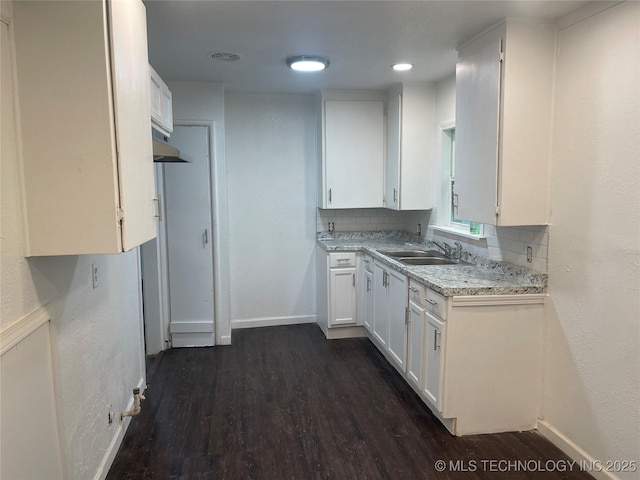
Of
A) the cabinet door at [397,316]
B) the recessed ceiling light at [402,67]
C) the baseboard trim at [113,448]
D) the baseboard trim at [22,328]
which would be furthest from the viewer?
the recessed ceiling light at [402,67]

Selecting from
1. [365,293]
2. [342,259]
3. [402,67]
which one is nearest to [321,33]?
[402,67]

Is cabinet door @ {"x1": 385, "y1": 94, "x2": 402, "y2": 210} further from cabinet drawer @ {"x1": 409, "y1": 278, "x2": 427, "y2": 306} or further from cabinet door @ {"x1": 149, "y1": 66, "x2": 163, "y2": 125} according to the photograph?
cabinet door @ {"x1": 149, "y1": 66, "x2": 163, "y2": 125}

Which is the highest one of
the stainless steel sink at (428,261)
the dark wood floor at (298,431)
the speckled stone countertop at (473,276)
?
the speckled stone countertop at (473,276)

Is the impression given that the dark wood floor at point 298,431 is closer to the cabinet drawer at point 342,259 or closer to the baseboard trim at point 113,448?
the baseboard trim at point 113,448

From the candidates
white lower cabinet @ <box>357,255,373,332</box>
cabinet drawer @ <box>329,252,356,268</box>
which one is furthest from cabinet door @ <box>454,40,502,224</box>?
cabinet drawer @ <box>329,252,356,268</box>

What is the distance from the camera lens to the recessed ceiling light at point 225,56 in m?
3.14

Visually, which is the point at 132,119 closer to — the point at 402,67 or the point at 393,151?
the point at 402,67

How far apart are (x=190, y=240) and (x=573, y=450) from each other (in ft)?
11.0

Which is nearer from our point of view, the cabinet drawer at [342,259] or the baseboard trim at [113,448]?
the baseboard trim at [113,448]

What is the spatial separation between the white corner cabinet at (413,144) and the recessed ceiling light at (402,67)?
0.49 metres

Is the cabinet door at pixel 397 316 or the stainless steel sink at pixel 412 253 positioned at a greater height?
the stainless steel sink at pixel 412 253

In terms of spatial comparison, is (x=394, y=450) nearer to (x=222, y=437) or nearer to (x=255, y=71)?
(x=222, y=437)

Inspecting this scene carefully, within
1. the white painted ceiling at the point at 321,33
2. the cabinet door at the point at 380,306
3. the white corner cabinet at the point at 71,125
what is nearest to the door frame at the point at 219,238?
the white painted ceiling at the point at 321,33

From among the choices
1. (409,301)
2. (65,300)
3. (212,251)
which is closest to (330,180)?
(212,251)
